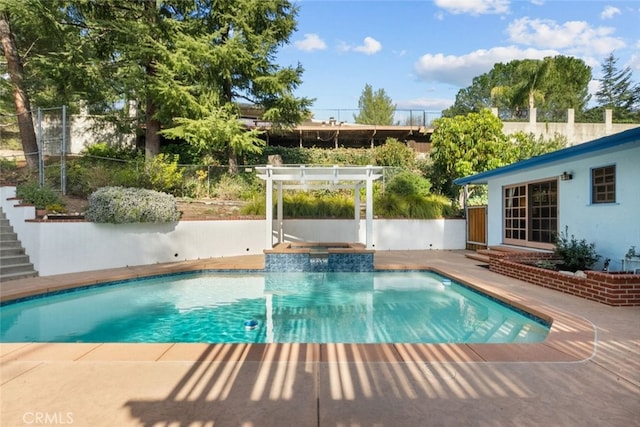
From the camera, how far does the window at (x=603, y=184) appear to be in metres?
6.86

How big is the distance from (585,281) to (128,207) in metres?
9.92

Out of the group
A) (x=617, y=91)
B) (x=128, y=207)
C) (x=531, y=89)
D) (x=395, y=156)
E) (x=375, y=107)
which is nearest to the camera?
(x=128, y=207)

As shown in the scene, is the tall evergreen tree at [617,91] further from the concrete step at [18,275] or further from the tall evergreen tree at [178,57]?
the concrete step at [18,275]

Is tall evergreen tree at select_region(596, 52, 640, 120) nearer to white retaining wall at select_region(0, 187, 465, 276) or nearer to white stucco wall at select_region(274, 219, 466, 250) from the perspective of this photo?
white stucco wall at select_region(274, 219, 466, 250)

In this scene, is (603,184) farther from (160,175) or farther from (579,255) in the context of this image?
(160,175)

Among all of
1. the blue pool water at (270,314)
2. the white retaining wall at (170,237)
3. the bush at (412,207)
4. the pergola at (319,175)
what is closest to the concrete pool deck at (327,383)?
the blue pool water at (270,314)

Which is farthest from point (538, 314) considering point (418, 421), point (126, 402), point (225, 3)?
point (225, 3)

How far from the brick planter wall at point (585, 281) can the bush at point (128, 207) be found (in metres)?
8.89

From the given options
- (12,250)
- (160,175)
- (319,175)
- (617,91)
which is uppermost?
(617,91)

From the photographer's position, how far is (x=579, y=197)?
25.3 ft

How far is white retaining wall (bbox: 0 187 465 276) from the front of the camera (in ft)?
26.5

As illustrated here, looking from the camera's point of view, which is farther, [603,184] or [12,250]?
[12,250]

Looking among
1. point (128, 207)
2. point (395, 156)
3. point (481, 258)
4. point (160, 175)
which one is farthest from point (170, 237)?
point (395, 156)

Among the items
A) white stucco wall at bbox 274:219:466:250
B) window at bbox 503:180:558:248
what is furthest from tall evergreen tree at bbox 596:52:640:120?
window at bbox 503:180:558:248
